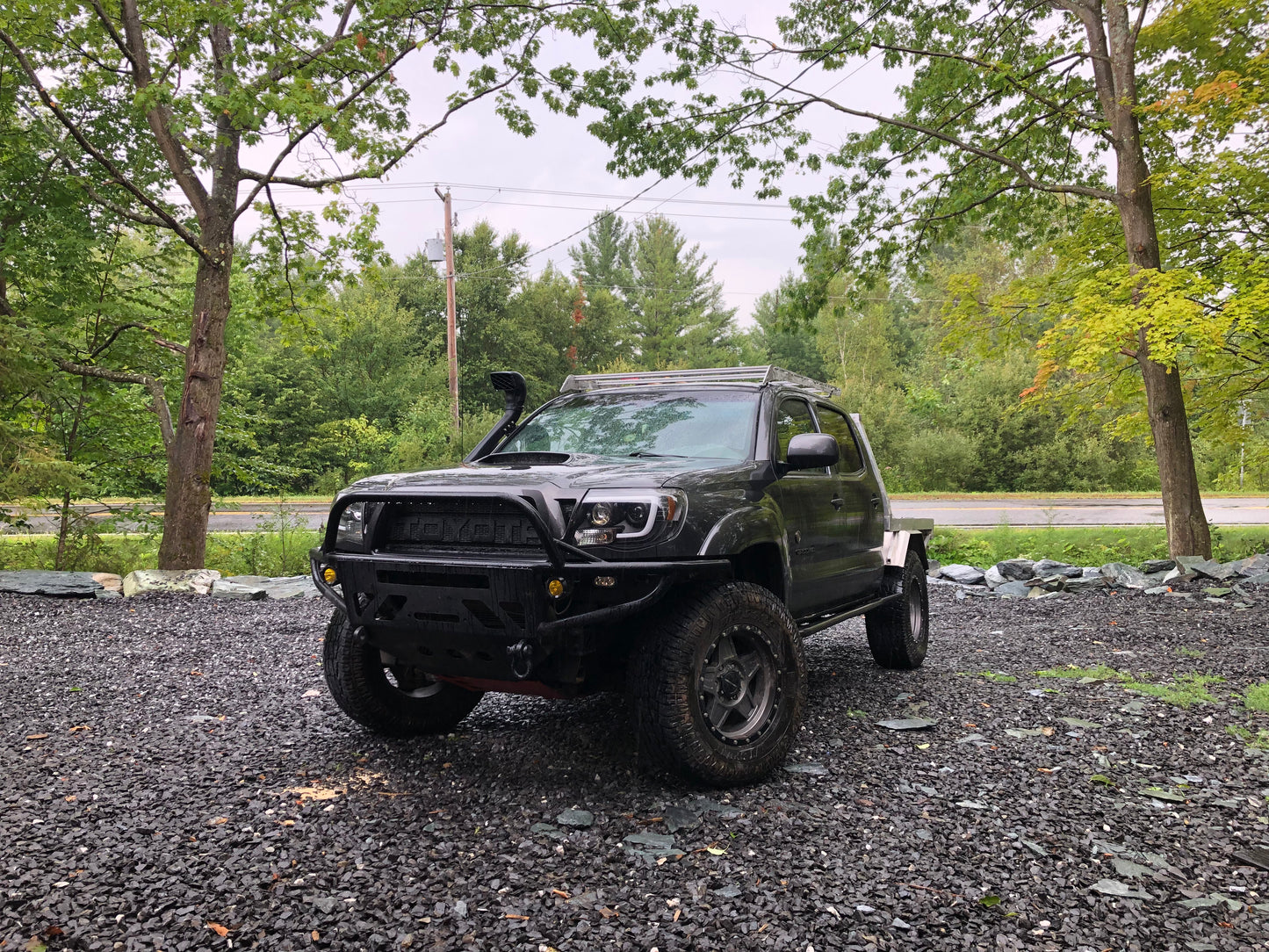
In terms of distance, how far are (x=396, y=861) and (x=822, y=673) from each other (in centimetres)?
375

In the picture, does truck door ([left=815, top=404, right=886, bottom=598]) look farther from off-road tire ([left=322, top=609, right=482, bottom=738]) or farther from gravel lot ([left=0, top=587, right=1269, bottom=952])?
off-road tire ([left=322, top=609, right=482, bottom=738])

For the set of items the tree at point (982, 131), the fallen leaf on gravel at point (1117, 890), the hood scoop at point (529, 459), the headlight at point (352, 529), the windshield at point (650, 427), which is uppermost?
the tree at point (982, 131)

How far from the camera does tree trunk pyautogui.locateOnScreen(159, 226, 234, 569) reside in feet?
32.9

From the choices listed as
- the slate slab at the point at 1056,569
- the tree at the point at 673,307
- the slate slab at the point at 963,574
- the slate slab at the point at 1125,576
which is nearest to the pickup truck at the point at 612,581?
the slate slab at the point at 963,574

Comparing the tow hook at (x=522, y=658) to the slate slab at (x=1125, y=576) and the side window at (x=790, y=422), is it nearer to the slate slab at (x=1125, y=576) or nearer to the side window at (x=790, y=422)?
the side window at (x=790, y=422)

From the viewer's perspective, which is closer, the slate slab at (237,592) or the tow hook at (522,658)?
the tow hook at (522,658)

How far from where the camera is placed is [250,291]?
13.4 m

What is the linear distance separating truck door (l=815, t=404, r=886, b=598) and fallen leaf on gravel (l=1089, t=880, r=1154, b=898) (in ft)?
7.79

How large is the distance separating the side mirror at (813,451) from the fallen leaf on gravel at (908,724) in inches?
63.1

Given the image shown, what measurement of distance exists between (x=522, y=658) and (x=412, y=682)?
1.35 m

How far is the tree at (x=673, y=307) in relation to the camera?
45.2 meters

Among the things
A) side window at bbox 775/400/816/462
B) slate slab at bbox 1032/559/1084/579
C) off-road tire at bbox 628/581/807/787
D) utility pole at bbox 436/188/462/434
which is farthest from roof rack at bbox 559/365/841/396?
utility pole at bbox 436/188/462/434

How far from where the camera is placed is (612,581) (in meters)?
3.32

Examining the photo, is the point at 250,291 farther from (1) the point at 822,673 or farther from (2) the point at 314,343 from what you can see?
(1) the point at 822,673
